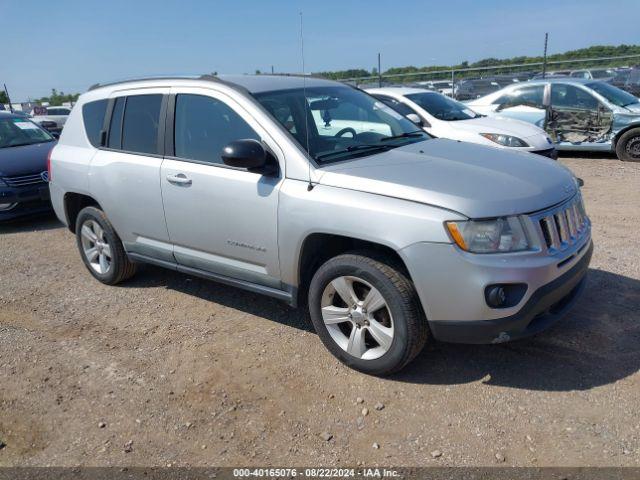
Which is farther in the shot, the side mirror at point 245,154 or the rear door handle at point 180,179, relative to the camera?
the rear door handle at point 180,179

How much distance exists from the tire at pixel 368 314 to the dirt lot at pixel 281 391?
0.53 ft

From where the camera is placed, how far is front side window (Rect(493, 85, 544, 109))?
34.3ft

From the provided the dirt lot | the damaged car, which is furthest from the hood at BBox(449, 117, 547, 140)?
the dirt lot

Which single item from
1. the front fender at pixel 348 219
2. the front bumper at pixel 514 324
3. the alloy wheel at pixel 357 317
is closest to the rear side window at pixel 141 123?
the front fender at pixel 348 219

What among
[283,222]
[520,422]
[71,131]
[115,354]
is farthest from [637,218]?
[71,131]

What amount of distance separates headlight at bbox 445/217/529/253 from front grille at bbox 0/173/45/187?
22.0 ft

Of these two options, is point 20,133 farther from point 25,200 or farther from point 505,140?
point 505,140

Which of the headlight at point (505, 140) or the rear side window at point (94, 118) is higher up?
the rear side window at point (94, 118)

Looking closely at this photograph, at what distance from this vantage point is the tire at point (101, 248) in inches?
193

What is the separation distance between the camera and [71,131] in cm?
516

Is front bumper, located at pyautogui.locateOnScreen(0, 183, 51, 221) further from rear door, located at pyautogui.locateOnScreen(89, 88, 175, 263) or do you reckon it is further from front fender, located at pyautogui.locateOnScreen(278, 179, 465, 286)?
front fender, located at pyautogui.locateOnScreen(278, 179, 465, 286)

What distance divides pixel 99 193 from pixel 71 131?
0.87m

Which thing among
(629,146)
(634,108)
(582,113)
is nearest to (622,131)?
(629,146)

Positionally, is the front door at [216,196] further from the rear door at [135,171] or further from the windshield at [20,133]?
the windshield at [20,133]
